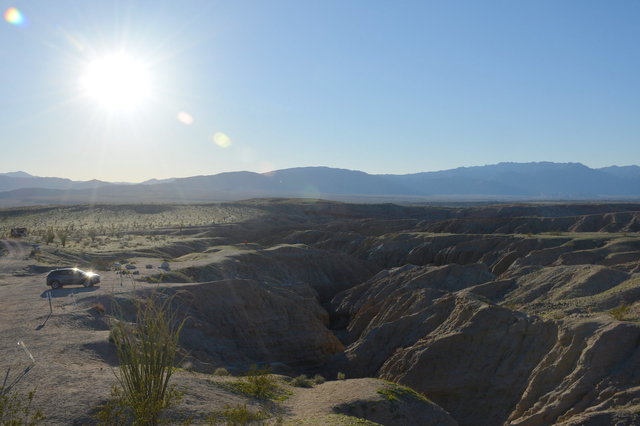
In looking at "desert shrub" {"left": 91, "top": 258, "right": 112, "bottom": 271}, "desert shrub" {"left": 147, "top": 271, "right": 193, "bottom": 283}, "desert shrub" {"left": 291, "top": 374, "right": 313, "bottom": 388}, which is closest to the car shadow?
"desert shrub" {"left": 147, "top": 271, "right": 193, "bottom": 283}

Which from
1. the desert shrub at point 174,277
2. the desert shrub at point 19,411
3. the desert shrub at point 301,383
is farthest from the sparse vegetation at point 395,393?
the desert shrub at point 174,277

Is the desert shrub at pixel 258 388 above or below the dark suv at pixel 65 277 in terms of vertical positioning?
below

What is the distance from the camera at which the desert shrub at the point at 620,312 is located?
19.6 meters

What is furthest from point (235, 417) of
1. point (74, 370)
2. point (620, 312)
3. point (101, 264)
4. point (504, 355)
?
point (101, 264)

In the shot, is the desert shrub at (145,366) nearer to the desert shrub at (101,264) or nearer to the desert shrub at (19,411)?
the desert shrub at (19,411)

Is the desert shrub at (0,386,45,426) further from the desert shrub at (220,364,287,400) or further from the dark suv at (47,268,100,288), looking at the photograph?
the dark suv at (47,268,100,288)

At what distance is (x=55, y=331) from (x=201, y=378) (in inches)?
302

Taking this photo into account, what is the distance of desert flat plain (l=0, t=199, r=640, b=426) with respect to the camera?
15988mm

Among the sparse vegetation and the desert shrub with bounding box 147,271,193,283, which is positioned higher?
the desert shrub with bounding box 147,271,193,283

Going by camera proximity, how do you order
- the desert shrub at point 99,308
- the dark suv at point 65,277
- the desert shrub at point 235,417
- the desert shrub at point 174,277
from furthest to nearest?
1. the desert shrub at point 174,277
2. the dark suv at point 65,277
3. the desert shrub at point 99,308
4. the desert shrub at point 235,417

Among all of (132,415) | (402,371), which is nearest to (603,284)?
(402,371)

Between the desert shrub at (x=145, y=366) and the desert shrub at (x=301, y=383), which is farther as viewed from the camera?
the desert shrub at (x=301, y=383)

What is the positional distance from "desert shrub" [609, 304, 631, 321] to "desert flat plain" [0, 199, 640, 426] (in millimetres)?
133

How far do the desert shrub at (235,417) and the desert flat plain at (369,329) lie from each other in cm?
45
